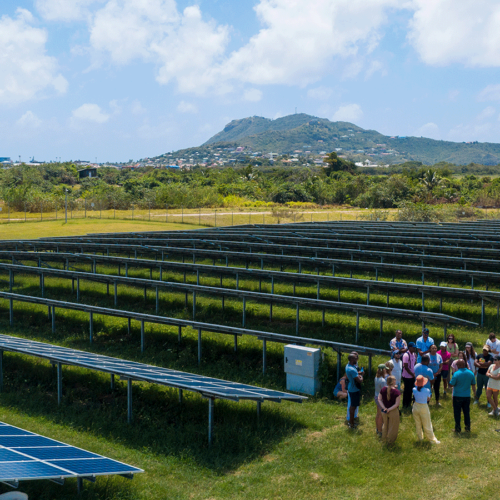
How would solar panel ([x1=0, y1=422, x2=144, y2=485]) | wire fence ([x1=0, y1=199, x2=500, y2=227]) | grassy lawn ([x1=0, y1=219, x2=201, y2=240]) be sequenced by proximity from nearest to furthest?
solar panel ([x1=0, y1=422, x2=144, y2=485]) → grassy lawn ([x1=0, y1=219, x2=201, y2=240]) → wire fence ([x1=0, y1=199, x2=500, y2=227])

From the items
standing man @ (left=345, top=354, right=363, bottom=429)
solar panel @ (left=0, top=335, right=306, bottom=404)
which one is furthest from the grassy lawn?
standing man @ (left=345, top=354, right=363, bottom=429)

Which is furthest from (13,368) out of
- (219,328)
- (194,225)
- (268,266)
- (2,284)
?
(194,225)

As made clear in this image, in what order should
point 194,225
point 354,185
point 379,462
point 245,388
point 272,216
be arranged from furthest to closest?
point 354,185, point 272,216, point 194,225, point 245,388, point 379,462

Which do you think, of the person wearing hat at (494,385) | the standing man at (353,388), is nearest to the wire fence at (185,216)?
the person wearing hat at (494,385)

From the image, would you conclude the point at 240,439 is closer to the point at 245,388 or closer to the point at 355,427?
the point at 245,388

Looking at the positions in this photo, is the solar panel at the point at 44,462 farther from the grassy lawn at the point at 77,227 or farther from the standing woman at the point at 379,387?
the grassy lawn at the point at 77,227

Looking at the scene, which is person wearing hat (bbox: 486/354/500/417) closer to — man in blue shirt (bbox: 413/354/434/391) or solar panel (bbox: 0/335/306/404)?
man in blue shirt (bbox: 413/354/434/391)
